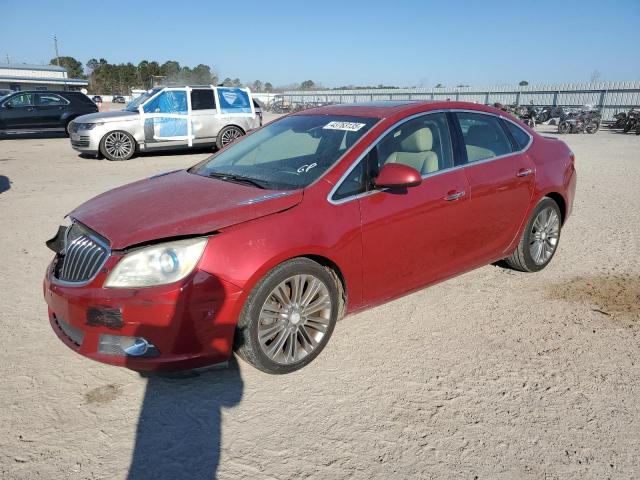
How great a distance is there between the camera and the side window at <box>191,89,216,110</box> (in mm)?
13391

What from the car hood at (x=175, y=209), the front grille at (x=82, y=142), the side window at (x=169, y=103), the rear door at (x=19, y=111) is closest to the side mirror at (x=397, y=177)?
the car hood at (x=175, y=209)

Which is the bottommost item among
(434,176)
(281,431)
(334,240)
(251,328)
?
(281,431)

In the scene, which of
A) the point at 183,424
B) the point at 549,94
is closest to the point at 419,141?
the point at 183,424

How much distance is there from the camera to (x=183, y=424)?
8.91ft

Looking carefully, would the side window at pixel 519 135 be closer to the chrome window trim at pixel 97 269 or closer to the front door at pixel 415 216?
the front door at pixel 415 216

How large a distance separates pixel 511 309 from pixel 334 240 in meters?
1.92

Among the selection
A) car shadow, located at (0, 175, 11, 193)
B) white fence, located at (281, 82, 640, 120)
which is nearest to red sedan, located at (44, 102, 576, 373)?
car shadow, located at (0, 175, 11, 193)

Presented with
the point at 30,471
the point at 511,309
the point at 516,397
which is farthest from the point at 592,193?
the point at 30,471

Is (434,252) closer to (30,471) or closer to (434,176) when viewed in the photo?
(434,176)

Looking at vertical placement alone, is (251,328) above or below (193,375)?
above

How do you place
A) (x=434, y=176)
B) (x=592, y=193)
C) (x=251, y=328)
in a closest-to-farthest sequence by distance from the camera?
(x=251, y=328) → (x=434, y=176) → (x=592, y=193)

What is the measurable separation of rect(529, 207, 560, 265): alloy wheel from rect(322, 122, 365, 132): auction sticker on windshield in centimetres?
212

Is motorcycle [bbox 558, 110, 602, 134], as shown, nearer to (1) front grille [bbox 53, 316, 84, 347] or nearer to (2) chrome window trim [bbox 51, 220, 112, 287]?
(2) chrome window trim [bbox 51, 220, 112, 287]

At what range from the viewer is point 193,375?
9.63 feet
